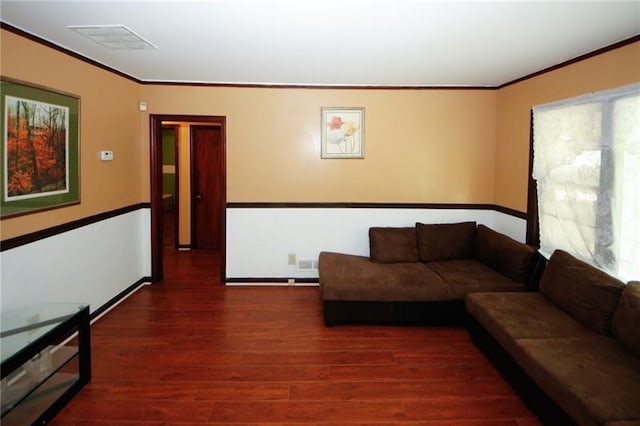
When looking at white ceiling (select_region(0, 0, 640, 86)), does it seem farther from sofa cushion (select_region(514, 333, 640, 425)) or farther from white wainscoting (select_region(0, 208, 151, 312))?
sofa cushion (select_region(514, 333, 640, 425))

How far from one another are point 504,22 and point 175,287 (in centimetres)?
425

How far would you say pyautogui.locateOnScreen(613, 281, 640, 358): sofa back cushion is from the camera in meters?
2.61

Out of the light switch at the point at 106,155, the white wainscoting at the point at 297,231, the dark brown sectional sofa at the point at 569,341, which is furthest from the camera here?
the white wainscoting at the point at 297,231

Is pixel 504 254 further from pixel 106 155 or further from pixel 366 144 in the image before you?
pixel 106 155

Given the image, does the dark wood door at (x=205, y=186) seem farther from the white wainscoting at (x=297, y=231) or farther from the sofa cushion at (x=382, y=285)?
the sofa cushion at (x=382, y=285)

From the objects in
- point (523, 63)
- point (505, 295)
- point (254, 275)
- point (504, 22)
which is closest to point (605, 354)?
point (505, 295)

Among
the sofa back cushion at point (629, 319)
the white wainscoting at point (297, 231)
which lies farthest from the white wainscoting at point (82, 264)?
the sofa back cushion at point (629, 319)

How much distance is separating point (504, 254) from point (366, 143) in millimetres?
1963

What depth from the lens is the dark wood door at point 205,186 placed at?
701cm

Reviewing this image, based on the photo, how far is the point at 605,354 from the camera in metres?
2.60

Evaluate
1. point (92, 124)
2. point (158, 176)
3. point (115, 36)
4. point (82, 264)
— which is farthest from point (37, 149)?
point (158, 176)

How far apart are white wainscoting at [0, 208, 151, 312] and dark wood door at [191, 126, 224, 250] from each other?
6.21 ft

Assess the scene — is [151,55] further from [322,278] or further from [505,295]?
[505,295]

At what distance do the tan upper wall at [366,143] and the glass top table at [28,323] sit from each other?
2.51 metres
